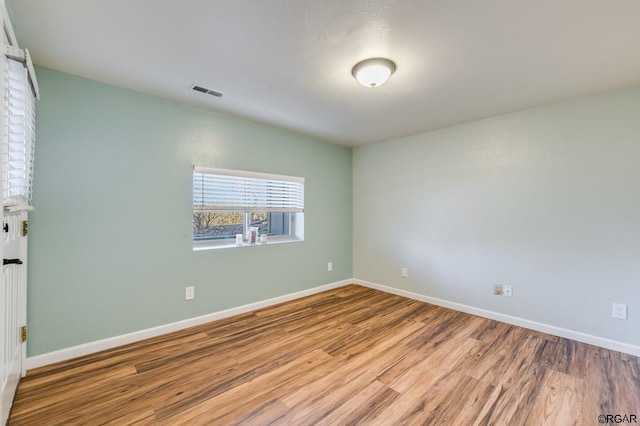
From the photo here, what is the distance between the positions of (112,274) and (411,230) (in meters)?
3.41

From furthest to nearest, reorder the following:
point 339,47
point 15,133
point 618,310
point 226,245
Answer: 1. point 226,245
2. point 618,310
3. point 339,47
4. point 15,133

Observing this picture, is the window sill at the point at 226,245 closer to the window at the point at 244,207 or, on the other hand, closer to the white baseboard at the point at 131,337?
the window at the point at 244,207

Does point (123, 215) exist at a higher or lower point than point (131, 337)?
higher

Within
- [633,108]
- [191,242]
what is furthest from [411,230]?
[191,242]

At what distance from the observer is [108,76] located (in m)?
2.23

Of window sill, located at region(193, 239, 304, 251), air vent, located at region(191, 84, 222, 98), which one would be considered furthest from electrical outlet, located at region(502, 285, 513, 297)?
air vent, located at region(191, 84, 222, 98)

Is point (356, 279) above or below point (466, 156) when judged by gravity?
below

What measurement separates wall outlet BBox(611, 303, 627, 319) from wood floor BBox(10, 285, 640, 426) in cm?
31

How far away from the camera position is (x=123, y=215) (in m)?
2.45

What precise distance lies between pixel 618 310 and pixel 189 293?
3947 mm

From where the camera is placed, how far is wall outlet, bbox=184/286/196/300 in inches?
110

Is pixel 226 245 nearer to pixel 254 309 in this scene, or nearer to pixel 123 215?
pixel 254 309

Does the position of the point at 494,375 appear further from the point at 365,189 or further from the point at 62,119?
the point at 62,119

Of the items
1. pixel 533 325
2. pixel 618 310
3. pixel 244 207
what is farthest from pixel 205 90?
pixel 618 310
